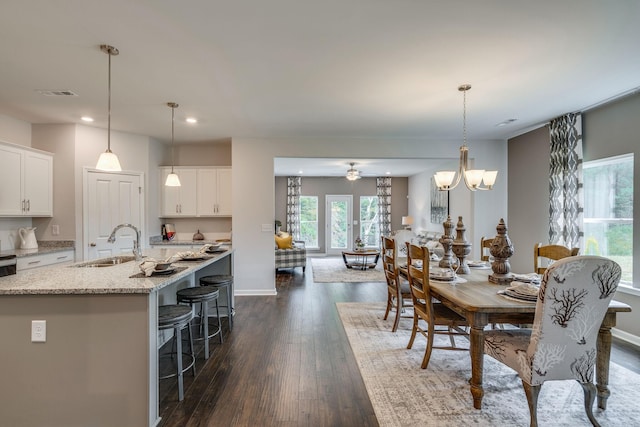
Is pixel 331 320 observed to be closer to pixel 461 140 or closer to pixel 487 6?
pixel 487 6

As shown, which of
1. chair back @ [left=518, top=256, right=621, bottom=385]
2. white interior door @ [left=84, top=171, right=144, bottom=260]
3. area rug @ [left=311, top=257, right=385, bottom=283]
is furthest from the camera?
area rug @ [left=311, top=257, right=385, bottom=283]

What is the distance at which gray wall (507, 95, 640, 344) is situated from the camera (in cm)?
329

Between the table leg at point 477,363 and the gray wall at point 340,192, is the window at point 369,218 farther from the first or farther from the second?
the table leg at point 477,363

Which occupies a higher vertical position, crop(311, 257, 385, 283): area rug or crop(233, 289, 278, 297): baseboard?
crop(233, 289, 278, 297): baseboard

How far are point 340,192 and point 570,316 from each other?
28.1 feet

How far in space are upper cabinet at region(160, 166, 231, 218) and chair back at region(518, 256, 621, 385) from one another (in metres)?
4.76

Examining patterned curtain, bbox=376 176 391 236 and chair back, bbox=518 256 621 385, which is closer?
chair back, bbox=518 256 621 385

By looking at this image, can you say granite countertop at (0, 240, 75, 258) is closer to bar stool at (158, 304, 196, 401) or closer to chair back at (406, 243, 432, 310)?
bar stool at (158, 304, 196, 401)

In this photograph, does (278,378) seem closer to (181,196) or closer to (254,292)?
(254,292)

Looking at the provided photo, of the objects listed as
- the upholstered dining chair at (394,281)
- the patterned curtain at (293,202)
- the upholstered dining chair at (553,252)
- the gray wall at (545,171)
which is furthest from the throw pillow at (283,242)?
the upholstered dining chair at (553,252)

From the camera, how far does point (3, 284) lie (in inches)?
74.4

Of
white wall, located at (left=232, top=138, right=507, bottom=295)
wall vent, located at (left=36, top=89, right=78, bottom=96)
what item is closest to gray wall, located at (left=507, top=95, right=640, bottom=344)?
white wall, located at (left=232, top=138, right=507, bottom=295)

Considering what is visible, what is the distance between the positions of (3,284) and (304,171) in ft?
24.5

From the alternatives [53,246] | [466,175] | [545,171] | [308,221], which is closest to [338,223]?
[308,221]
